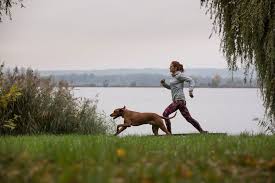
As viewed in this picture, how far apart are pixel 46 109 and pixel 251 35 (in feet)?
19.7

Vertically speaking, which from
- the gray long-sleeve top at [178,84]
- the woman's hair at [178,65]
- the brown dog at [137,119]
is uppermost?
the woman's hair at [178,65]

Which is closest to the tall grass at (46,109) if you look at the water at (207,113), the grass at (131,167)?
the water at (207,113)

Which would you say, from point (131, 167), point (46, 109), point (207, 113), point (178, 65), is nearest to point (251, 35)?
point (178, 65)

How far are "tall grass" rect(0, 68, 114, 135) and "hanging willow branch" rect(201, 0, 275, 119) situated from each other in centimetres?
467

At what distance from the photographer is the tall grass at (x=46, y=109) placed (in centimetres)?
1523

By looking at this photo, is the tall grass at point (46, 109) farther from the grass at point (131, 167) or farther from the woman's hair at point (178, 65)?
the grass at point (131, 167)

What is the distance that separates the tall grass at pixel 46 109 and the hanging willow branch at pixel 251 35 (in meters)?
4.67

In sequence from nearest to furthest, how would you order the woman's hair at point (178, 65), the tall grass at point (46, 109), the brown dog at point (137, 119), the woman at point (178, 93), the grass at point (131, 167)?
1. the grass at point (131, 167)
2. the brown dog at point (137, 119)
3. the woman at point (178, 93)
4. the woman's hair at point (178, 65)
5. the tall grass at point (46, 109)

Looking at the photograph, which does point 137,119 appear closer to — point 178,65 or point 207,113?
point 178,65

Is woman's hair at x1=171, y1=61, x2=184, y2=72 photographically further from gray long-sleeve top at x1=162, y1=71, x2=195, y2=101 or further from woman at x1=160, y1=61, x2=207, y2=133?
gray long-sleeve top at x1=162, y1=71, x2=195, y2=101

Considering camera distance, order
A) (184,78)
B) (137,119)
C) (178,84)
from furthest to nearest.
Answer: (178,84)
(184,78)
(137,119)

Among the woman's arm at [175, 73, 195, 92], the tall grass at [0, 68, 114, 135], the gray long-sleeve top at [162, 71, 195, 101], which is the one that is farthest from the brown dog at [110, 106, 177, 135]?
the tall grass at [0, 68, 114, 135]

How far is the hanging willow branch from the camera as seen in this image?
13359 millimetres

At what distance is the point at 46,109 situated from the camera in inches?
619
